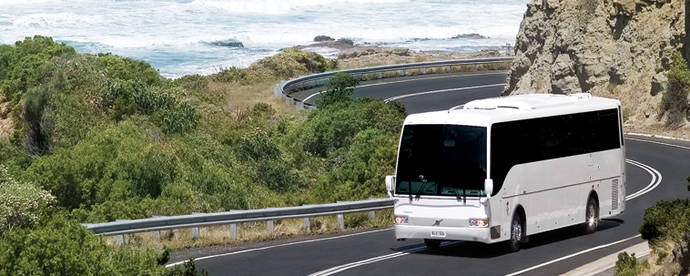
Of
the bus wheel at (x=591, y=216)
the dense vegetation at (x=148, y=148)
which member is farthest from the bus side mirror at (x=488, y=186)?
the dense vegetation at (x=148, y=148)

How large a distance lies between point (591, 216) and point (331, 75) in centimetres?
3977

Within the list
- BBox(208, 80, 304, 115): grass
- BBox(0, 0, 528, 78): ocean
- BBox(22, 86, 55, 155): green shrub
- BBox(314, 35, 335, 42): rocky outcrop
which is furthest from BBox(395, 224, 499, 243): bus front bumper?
BBox(314, 35, 335, 42): rocky outcrop

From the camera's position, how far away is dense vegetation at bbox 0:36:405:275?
29.7 m

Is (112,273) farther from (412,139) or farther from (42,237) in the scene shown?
(412,139)

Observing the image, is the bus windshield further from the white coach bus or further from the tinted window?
the tinted window

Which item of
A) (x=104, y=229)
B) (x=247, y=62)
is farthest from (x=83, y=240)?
(x=247, y=62)

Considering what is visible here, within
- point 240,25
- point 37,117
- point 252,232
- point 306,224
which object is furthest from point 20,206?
point 240,25

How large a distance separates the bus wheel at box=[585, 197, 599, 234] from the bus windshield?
4766 millimetres

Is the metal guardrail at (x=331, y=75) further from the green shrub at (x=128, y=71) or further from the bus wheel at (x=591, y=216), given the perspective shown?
the bus wheel at (x=591, y=216)

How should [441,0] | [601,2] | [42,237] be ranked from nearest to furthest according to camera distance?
[42,237] → [601,2] → [441,0]

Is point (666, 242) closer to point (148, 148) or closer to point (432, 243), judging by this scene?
point (432, 243)

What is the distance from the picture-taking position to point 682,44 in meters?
52.8

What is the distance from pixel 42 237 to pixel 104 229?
267 inches

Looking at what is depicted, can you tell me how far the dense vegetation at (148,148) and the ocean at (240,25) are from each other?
61.0m
